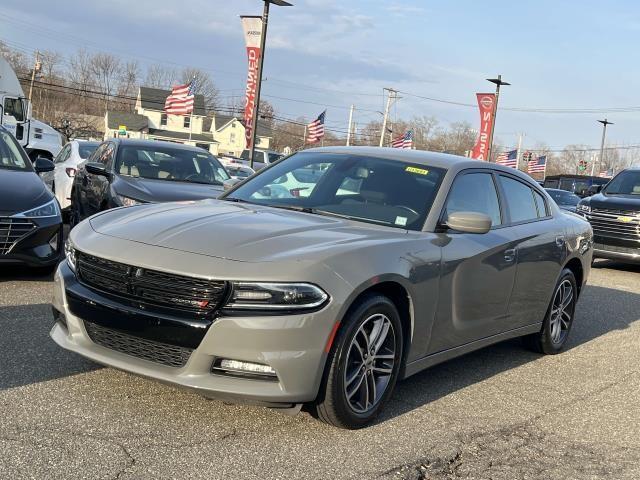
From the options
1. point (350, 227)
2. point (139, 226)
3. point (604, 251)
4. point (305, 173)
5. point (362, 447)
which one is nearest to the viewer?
point (362, 447)

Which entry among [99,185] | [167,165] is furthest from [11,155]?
[167,165]

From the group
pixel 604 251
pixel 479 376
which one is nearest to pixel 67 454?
pixel 479 376

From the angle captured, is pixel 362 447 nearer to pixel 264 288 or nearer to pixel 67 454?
pixel 264 288

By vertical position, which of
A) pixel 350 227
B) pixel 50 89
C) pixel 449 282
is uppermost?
pixel 50 89

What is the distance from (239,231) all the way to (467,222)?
1.48 metres

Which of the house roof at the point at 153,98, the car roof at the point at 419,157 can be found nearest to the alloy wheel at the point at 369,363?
the car roof at the point at 419,157

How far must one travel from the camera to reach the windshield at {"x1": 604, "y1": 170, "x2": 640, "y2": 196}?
13.5 metres

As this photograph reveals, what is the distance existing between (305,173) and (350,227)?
3.55ft

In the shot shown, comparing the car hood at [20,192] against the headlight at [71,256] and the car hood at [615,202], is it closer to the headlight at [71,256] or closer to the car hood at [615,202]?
the headlight at [71,256]

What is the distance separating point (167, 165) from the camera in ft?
31.5

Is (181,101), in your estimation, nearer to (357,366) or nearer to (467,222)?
(467,222)

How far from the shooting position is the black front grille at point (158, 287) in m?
3.47

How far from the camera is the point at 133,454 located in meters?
3.33

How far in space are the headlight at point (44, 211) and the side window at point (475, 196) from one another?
4260 mm
